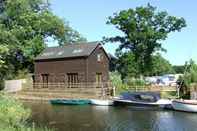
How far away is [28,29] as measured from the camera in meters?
58.1

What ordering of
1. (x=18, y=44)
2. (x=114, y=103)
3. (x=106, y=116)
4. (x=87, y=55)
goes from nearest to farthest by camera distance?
1. (x=106, y=116)
2. (x=114, y=103)
3. (x=87, y=55)
4. (x=18, y=44)

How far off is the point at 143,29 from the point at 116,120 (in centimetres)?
3518

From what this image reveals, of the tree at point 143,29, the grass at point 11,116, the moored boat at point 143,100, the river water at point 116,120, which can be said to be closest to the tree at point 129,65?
the tree at point 143,29

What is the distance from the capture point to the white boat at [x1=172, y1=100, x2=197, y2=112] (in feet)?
111

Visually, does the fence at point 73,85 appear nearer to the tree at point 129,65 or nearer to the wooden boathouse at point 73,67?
the wooden boathouse at point 73,67

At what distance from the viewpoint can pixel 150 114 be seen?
33.9 m

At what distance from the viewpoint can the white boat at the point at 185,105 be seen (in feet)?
111

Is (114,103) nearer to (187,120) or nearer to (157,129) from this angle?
(187,120)

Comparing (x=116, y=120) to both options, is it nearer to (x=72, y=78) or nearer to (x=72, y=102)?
(x=72, y=102)

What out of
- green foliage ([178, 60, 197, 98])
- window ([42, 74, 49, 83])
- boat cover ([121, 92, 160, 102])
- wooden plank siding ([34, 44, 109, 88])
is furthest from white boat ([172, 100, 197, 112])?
window ([42, 74, 49, 83])

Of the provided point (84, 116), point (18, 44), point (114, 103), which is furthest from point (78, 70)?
point (84, 116)

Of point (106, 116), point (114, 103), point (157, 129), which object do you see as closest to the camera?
point (157, 129)

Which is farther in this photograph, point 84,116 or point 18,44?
point 18,44

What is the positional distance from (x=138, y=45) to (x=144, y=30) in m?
2.52
